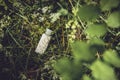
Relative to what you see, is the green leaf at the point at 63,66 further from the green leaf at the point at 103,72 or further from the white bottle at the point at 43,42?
the white bottle at the point at 43,42

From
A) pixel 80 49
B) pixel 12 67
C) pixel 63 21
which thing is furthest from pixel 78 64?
pixel 63 21

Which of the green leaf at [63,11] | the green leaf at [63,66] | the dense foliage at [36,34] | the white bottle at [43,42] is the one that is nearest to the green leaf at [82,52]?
the green leaf at [63,66]

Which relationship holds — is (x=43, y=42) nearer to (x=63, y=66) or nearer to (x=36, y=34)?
(x=36, y=34)

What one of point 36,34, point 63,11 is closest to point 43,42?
point 36,34

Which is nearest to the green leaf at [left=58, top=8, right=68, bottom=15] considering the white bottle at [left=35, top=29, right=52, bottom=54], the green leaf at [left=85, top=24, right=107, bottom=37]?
the white bottle at [left=35, top=29, right=52, bottom=54]

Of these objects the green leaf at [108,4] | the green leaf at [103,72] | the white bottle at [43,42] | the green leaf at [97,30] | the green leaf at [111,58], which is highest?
the green leaf at [108,4]

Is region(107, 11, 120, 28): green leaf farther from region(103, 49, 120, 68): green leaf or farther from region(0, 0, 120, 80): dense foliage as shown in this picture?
region(0, 0, 120, 80): dense foliage
